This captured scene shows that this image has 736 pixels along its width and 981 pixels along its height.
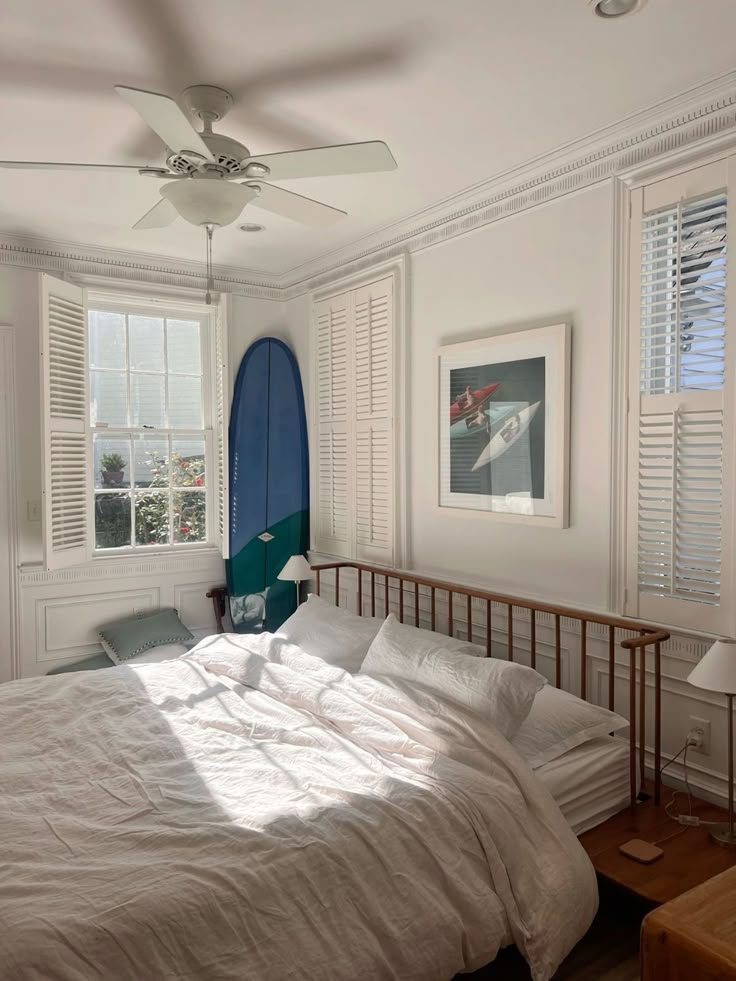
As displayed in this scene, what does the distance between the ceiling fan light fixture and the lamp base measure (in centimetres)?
255

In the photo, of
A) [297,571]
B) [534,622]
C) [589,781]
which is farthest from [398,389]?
[589,781]

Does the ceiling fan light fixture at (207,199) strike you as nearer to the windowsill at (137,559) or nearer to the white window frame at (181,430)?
the white window frame at (181,430)

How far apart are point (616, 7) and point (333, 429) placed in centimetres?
288

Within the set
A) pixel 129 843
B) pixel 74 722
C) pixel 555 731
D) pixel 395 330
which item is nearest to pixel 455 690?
pixel 555 731

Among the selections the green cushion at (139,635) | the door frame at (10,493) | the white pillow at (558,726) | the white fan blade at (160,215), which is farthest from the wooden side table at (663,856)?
the door frame at (10,493)

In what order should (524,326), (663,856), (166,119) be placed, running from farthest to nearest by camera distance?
(524,326), (663,856), (166,119)

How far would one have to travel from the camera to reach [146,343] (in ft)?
15.2

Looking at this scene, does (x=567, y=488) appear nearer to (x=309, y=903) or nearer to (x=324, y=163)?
(x=324, y=163)

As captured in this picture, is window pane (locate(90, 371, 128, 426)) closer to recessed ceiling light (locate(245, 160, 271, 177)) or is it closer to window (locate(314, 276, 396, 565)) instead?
window (locate(314, 276, 396, 565))

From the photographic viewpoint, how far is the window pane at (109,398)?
4.45m

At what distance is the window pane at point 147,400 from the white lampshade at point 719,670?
360cm

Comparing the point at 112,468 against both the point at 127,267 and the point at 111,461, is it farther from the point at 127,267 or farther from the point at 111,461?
the point at 127,267

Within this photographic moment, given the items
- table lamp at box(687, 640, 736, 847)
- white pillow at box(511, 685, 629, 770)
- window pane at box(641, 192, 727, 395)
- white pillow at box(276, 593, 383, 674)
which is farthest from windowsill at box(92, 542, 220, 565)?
table lamp at box(687, 640, 736, 847)

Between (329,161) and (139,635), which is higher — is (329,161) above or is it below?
above
